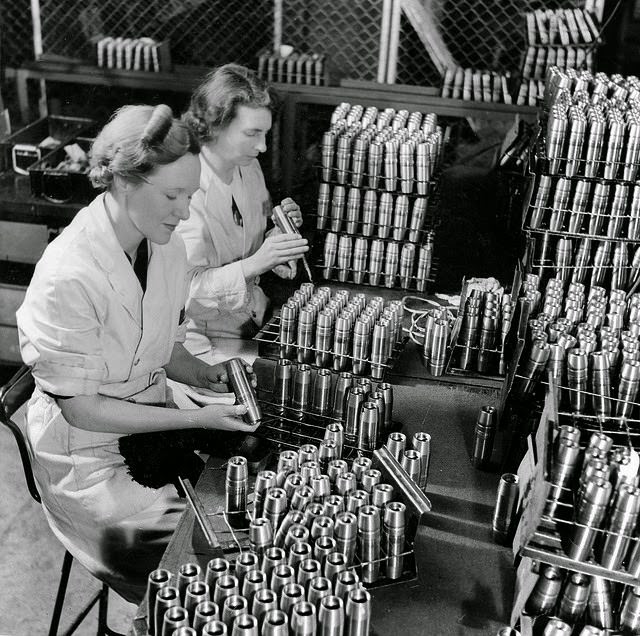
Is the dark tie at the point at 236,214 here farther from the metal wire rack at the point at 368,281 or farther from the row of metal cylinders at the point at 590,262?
the row of metal cylinders at the point at 590,262

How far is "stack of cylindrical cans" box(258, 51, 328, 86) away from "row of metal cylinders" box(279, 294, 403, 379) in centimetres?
342

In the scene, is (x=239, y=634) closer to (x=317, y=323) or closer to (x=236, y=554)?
(x=236, y=554)

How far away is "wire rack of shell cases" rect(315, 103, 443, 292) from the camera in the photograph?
3.72 meters

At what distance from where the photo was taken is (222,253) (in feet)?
11.4

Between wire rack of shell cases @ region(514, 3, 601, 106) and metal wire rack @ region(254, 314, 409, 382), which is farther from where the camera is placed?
wire rack of shell cases @ region(514, 3, 601, 106)

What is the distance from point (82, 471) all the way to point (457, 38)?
576 cm

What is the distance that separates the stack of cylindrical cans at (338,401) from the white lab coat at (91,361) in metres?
0.43

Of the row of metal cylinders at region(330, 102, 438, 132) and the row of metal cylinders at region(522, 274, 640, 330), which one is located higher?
the row of metal cylinders at region(330, 102, 438, 132)

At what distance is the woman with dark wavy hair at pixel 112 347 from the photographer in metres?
2.37

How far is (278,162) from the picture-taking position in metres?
5.73

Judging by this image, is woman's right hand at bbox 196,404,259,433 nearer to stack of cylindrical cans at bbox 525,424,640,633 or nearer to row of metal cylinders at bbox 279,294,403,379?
row of metal cylinders at bbox 279,294,403,379

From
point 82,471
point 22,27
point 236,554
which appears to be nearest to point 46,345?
point 82,471

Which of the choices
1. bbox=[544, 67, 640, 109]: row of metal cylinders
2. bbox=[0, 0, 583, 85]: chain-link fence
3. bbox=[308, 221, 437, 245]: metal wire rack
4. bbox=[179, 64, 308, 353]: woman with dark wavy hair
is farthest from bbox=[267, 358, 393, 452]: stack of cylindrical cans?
bbox=[0, 0, 583, 85]: chain-link fence

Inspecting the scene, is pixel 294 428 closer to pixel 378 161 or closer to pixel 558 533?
pixel 558 533
